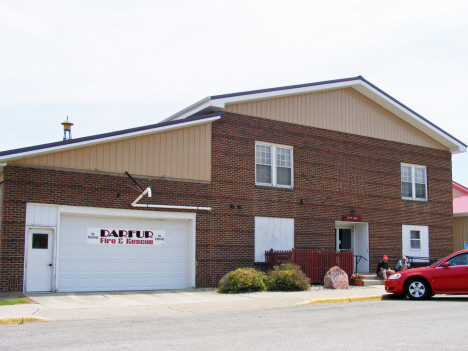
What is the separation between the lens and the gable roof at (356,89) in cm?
1999

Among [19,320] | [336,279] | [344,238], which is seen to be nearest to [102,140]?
[19,320]

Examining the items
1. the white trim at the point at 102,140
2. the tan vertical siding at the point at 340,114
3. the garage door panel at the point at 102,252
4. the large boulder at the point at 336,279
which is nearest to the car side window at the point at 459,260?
the large boulder at the point at 336,279

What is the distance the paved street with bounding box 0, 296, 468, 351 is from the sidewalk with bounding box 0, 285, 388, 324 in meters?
0.80

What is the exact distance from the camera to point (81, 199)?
664 inches

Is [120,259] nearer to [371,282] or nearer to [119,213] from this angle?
[119,213]

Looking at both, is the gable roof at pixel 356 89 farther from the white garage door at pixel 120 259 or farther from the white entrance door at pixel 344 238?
the white entrance door at pixel 344 238

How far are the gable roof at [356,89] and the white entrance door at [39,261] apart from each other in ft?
24.1

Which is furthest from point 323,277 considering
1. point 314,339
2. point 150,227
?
point 314,339

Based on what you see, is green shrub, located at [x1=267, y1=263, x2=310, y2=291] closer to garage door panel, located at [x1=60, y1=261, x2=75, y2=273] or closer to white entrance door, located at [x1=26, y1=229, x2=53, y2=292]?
garage door panel, located at [x1=60, y1=261, x2=75, y2=273]

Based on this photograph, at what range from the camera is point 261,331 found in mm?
10023

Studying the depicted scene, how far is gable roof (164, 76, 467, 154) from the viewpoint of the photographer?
65.6ft

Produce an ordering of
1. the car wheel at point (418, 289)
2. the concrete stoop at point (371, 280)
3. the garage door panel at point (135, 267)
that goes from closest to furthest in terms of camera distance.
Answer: the car wheel at point (418, 289), the garage door panel at point (135, 267), the concrete stoop at point (371, 280)

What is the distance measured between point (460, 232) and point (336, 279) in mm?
14580

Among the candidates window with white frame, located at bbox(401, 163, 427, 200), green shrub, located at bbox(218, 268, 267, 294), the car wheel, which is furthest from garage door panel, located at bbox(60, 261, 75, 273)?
window with white frame, located at bbox(401, 163, 427, 200)
